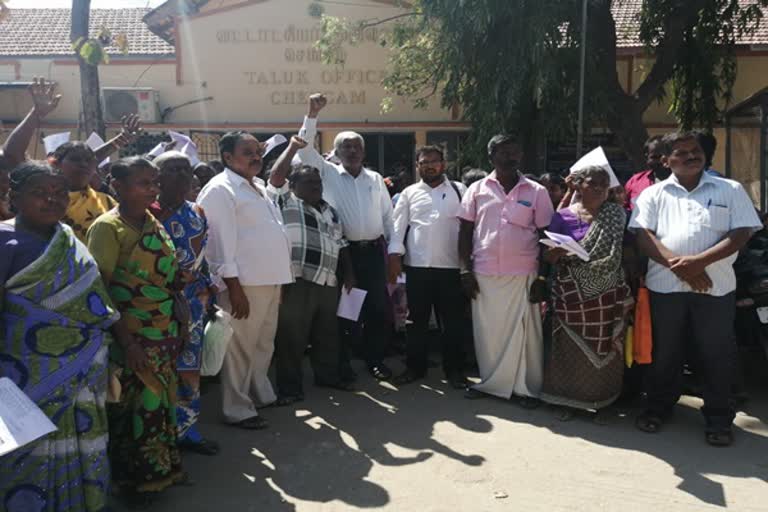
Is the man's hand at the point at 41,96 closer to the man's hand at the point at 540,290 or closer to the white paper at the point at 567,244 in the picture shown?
the white paper at the point at 567,244

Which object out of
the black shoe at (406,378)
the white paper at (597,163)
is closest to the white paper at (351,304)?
the black shoe at (406,378)

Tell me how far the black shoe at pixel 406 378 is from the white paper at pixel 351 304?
633mm

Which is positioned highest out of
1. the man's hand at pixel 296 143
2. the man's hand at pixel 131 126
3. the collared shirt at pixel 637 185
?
the man's hand at pixel 131 126

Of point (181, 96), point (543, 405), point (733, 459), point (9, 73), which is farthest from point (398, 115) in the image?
point (733, 459)

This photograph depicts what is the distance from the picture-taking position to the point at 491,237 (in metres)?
4.64

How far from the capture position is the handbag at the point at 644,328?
4203 mm

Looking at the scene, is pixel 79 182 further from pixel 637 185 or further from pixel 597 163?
pixel 637 185

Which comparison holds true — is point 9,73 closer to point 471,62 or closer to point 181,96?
point 181,96

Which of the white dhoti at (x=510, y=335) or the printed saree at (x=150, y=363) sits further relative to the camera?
the white dhoti at (x=510, y=335)

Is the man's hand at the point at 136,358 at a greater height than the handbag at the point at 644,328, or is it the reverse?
the man's hand at the point at 136,358

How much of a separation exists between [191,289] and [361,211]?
1.86 metres

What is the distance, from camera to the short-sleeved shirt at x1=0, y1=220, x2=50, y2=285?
2.56 m

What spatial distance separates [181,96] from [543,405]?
40.5 ft

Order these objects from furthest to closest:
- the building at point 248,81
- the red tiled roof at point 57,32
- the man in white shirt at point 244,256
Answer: the red tiled roof at point 57,32 < the building at point 248,81 < the man in white shirt at point 244,256
